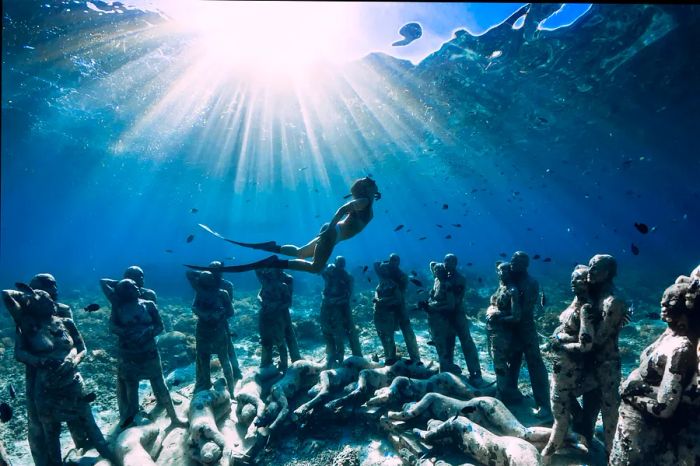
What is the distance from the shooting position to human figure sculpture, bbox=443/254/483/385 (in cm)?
795

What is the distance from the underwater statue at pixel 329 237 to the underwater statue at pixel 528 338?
3.38 m

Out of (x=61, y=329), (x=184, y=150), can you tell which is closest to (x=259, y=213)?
(x=184, y=150)

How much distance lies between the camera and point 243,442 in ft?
20.3

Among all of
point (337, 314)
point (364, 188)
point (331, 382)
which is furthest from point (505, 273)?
point (337, 314)

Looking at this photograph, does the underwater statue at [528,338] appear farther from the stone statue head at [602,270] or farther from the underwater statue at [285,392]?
the underwater statue at [285,392]

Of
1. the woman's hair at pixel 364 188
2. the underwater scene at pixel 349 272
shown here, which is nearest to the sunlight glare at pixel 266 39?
the underwater scene at pixel 349 272

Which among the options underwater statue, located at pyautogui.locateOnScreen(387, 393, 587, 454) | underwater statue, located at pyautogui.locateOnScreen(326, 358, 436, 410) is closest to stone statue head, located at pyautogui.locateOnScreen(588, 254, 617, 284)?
underwater statue, located at pyautogui.locateOnScreen(387, 393, 587, 454)

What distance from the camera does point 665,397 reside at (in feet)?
9.80

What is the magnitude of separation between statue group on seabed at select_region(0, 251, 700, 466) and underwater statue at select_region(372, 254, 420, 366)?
0.04 m

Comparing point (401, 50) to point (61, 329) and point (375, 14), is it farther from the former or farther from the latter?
point (61, 329)

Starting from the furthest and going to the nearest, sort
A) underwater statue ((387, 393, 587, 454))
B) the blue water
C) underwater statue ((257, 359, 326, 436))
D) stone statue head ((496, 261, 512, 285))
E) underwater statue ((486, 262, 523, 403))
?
the blue water
stone statue head ((496, 261, 512, 285))
underwater statue ((486, 262, 523, 403))
underwater statue ((257, 359, 326, 436))
underwater statue ((387, 393, 587, 454))

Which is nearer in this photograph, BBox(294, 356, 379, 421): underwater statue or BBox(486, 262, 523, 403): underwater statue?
BBox(294, 356, 379, 421): underwater statue

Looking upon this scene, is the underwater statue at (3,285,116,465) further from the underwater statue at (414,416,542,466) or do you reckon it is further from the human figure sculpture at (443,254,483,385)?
the human figure sculpture at (443,254,483,385)

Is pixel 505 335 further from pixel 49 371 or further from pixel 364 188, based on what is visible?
pixel 49 371
